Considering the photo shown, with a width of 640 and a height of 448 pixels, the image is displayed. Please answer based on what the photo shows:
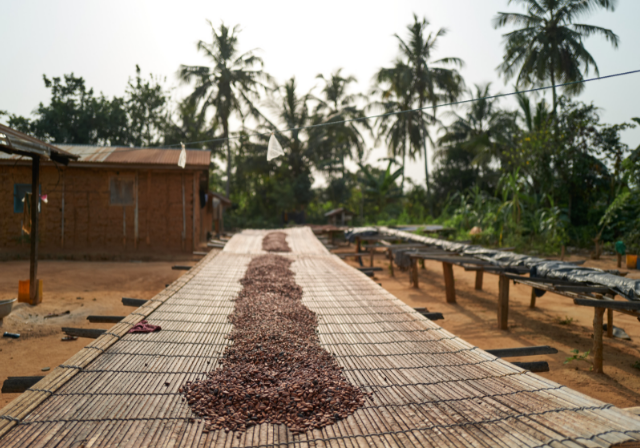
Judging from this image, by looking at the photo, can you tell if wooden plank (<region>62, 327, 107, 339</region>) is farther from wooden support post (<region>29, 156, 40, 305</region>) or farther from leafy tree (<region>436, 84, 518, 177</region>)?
leafy tree (<region>436, 84, 518, 177</region>)

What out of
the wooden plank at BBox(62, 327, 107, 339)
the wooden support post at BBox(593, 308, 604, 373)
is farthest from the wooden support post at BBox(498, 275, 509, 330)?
the wooden plank at BBox(62, 327, 107, 339)

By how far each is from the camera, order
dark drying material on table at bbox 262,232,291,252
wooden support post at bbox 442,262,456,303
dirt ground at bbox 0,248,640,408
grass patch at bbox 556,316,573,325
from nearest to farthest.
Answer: dirt ground at bbox 0,248,640,408 → grass patch at bbox 556,316,573,325 → wooden support post at bbox 442,262,456,303 → dark drying material on table at bbox 262,232,291,252

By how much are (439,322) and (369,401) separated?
3.45m

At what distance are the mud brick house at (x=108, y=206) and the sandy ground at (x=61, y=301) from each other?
0.73 meters

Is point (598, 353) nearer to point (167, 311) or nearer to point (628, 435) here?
point (628, 435)

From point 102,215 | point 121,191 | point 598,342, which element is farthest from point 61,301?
point 598,342

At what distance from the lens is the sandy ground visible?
11.0 ft

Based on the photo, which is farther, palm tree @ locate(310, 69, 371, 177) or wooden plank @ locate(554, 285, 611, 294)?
palm tree @ locate(310, 69, 371, 177)

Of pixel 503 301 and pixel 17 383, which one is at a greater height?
pixel 17 383

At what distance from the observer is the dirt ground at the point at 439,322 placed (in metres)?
3.18

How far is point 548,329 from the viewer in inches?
179

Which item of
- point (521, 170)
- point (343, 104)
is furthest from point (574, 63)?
point (343, 104)

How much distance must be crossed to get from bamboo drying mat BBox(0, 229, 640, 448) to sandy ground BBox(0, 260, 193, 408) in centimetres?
141

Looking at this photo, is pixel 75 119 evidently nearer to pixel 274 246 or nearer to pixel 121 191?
pixel 121 191
